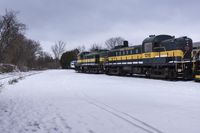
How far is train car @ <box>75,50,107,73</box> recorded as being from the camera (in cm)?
4269

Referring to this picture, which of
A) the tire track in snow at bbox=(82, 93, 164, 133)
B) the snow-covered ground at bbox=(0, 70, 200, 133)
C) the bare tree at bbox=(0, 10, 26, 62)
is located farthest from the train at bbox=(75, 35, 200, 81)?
the bare tree at bbox=(0, 10, 26, 62)

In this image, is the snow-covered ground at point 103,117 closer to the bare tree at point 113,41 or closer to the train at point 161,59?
the train at point 161,59

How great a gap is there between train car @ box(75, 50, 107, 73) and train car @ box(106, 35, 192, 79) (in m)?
8.48

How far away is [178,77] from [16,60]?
A: 58.1 meters

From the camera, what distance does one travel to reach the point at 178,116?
322 inches

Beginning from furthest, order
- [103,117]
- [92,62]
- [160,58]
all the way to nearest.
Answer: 1. [92,62]
2. [160,58]
3. [103,117]

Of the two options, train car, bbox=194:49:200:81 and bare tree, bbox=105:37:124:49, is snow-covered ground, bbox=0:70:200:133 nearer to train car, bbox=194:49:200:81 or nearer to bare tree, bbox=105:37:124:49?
train car, bbox=194:49:200:81

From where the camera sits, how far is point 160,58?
25.8 m

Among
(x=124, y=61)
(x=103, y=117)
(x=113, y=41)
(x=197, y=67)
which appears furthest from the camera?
(x=113, y=41)

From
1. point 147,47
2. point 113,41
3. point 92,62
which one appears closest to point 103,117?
point 147,47

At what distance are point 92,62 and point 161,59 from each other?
21454 mm

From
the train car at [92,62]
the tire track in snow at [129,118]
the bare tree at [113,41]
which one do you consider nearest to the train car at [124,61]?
the train car at [92,62]

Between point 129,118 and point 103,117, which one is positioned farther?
point 103,117

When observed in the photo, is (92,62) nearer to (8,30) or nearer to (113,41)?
(8,30)
